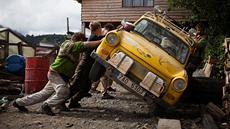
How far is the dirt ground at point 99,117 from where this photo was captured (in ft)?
18.0

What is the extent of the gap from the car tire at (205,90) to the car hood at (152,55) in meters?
2.13

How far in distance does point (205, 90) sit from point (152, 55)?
300 centimetres

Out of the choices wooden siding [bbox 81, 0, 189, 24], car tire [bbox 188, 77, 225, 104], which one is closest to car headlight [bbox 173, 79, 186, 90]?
car tire [bbox 188, 77, 225, 104]

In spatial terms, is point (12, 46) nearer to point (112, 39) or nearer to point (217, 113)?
point (112, 39)

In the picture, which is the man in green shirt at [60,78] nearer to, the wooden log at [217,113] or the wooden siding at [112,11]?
the wooden log at [217,113]

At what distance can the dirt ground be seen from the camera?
5484 millimetres

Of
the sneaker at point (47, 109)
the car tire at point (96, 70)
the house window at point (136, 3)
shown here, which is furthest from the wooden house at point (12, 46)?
the car tire at point (96, 70)

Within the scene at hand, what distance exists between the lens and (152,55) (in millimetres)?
6180

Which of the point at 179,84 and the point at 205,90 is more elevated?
the point at 179,84

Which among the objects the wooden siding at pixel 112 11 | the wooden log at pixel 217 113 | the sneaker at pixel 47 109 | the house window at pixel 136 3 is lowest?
the wooden log at pixel 217 113

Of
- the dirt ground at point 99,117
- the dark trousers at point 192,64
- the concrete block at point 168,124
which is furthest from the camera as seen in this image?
the dark trousers at point 192,64

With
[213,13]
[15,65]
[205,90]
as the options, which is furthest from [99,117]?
[213,13]

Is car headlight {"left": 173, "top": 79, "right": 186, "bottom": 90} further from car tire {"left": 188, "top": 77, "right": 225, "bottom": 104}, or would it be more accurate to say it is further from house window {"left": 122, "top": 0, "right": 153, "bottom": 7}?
house window {"left": 122, "top": 0, "right": 153, "bottom": 7}

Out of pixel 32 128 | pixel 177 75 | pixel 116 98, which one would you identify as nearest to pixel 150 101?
pixel 177 75
